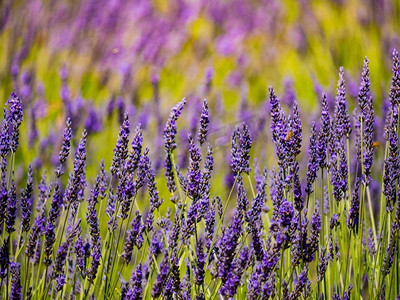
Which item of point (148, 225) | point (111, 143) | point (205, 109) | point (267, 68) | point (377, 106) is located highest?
point (267, 68)

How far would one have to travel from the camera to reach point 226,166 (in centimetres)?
268

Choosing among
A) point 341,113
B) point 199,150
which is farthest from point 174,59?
point 199,150

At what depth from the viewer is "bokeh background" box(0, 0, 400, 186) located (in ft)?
A: 9.70

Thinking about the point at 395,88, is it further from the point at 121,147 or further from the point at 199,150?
the point at 121,147

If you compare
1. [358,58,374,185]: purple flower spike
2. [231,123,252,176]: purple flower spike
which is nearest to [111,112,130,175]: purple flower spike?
[231,123,252,176]: purple flower spike

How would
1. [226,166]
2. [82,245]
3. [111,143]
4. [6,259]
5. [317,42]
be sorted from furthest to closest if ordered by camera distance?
[317,42], [111,143], [226,166], [82,245], [6,259]

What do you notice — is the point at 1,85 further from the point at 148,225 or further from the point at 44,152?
the point at 148,225

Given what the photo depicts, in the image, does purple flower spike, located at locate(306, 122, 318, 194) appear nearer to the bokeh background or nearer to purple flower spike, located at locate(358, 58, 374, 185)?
purple flower spike, located at locate(358, 58, 374, 185)

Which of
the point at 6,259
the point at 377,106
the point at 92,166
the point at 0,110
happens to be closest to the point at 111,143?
the point at 92,166

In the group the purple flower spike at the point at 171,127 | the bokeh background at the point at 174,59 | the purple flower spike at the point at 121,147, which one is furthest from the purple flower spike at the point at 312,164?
the bokeh background at the point at 174,59

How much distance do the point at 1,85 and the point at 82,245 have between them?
6.25 ft

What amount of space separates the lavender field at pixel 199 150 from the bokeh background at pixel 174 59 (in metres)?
0.02

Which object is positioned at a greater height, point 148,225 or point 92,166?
point 92,166

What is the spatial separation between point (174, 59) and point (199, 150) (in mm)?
2974
